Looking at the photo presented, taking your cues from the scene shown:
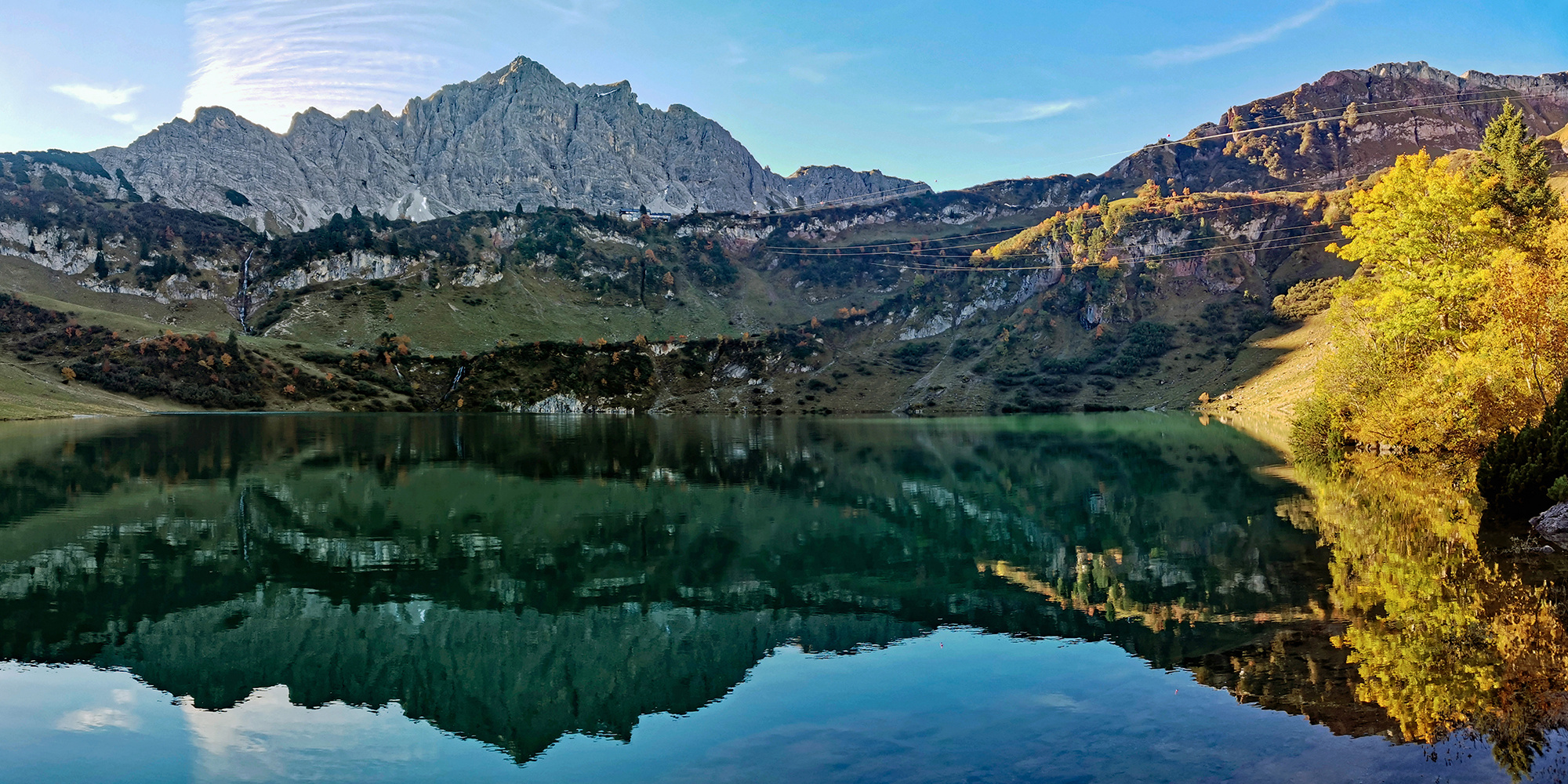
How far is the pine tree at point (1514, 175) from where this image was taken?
50.2 meters

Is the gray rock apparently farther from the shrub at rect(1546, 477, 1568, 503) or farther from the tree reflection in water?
the tree reflection in water

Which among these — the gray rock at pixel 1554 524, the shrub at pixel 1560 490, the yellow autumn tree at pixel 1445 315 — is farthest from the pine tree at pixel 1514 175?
the gray rock at pixel 1554 524

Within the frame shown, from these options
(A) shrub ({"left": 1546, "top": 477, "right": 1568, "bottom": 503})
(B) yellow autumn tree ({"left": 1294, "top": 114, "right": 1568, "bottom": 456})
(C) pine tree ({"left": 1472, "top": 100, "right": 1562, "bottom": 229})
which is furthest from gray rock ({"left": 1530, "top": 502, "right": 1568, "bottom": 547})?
(C) pine tree ({"left": 1472, "top": 100, "right": 1562, "bottom": 229})

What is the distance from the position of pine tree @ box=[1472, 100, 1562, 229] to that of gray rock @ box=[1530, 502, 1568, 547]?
2733cm

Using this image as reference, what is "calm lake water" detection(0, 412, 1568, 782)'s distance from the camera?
14094mm

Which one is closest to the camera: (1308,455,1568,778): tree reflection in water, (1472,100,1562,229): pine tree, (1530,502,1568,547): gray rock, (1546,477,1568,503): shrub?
(1308,455,1568,778): tree reflection in water

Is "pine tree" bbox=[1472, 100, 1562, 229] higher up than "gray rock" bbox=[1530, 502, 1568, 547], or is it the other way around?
"pine tree" bbox=[1472, 100, 1562, 229]

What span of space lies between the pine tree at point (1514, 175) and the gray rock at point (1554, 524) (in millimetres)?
27327

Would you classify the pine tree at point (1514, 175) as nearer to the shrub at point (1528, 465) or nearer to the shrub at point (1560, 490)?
the shrub at point (1528, 465)

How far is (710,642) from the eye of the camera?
2166 cm

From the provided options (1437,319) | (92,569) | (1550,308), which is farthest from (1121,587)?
(92,569)

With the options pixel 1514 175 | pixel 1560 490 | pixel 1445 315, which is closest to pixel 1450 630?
pixel 1560 490

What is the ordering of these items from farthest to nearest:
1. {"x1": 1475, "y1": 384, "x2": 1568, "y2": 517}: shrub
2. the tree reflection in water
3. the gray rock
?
{"x1": 1475, "y1": 384, "x2": 1568, "y2": 517}: shrub → the gray rock → the tree reflection in water

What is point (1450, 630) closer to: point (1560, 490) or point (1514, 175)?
point (1560, 490)
